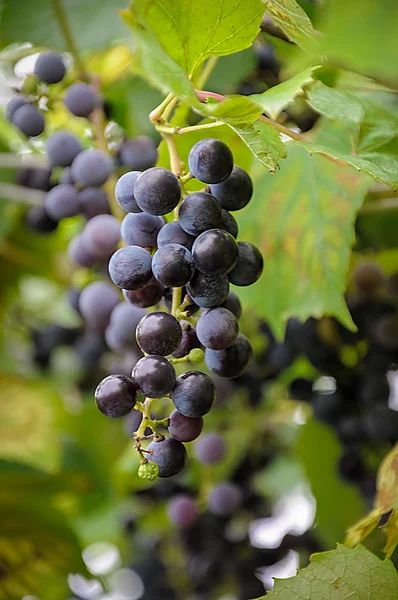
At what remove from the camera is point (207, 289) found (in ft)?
1.87

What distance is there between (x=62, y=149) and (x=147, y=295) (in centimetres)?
42

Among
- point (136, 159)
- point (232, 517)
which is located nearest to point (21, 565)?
point (232, 517)

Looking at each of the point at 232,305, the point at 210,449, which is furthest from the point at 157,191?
the point at 210,449

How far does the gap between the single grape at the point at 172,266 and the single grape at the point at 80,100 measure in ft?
1.58

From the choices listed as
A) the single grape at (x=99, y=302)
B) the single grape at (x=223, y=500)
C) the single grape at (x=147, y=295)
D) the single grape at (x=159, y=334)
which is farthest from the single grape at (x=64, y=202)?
the single grape at (x=223, y=500)

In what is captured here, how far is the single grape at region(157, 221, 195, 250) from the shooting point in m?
0.58

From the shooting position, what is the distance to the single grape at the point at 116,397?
1.77 feet

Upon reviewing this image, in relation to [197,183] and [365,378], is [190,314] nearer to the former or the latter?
[197,183]

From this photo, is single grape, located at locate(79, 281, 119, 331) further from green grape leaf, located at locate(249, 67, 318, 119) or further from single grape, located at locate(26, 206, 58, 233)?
green grape leaf, located at locate(249, 67, 318, 119)

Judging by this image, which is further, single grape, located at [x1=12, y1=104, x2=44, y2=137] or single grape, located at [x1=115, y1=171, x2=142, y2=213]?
single grape, located at [x1=12, y1=104, x2=44, y2=137]

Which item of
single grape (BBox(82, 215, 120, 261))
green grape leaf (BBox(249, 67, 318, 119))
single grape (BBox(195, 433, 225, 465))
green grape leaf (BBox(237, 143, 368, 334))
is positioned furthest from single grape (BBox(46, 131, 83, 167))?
single grape (BBox(195, 433, 225, 465))

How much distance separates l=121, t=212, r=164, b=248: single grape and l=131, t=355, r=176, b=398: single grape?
0.12 m

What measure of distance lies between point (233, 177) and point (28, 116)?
1.60ft

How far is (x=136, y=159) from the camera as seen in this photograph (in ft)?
3.07
